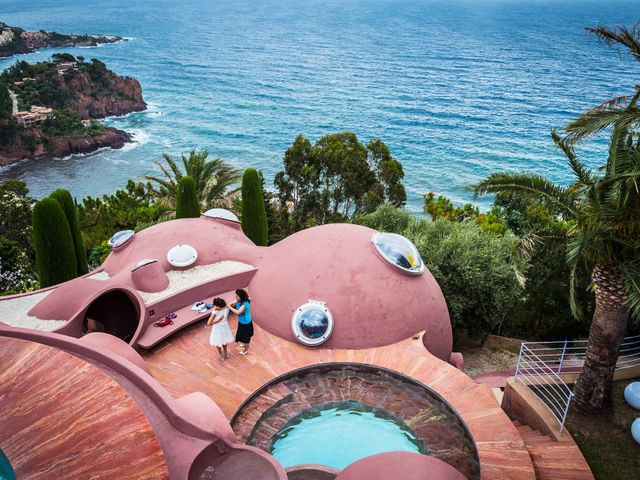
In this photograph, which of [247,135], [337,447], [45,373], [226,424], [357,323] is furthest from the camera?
[247,135]

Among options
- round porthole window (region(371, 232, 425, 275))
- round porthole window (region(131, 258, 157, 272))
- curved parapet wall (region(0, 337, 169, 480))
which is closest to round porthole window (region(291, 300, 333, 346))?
round porthole window (region(371, 232, 425, 275))

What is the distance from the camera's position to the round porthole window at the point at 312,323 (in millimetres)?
14297

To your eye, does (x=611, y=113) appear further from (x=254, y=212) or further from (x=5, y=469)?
(x=254, y=212)

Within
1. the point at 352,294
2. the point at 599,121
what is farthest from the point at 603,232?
the point at 352,294

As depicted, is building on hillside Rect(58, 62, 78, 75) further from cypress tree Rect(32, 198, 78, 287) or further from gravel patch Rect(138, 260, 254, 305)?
gravel patch Rect(138, 260, 254, 305)

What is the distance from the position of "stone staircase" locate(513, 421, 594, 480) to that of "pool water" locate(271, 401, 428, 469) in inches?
111

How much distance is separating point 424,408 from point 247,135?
85172mm

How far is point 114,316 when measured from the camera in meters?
17.5

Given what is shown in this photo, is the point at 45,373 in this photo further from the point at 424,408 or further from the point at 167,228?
the point at 167,228

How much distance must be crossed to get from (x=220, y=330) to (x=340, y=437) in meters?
4.29

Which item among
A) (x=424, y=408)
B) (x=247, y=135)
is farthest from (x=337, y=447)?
(x=247, y=135)

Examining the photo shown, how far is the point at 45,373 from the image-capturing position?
7652 mm

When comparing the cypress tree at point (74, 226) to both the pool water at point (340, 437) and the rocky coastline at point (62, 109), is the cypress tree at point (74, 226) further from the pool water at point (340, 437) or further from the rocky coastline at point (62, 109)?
the rocky coastline at point (62, 109)

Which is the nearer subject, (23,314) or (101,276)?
(23,314)
